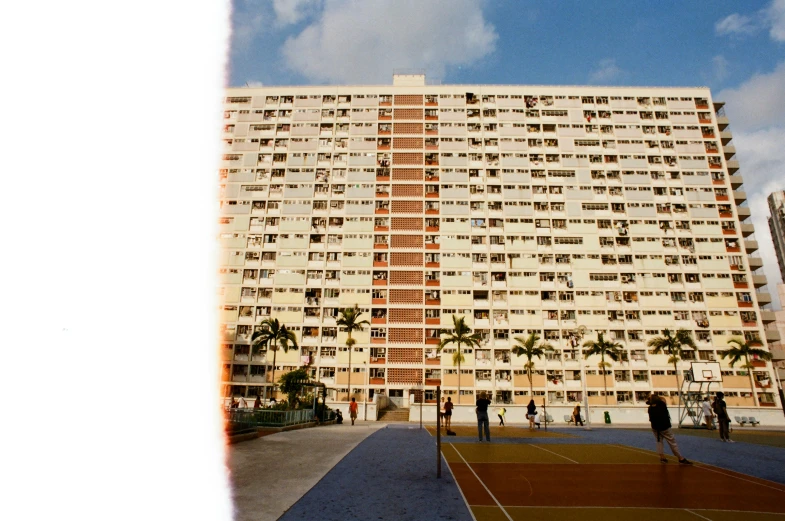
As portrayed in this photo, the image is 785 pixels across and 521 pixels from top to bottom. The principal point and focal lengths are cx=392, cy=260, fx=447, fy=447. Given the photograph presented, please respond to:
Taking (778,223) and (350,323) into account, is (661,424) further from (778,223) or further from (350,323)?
(778,223)

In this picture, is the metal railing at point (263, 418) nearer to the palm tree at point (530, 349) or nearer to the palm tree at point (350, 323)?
the palm tree at point (350, 323)

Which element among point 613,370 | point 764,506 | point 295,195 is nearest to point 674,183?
point 613,370

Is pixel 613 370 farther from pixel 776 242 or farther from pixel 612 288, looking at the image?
pixel 776 242

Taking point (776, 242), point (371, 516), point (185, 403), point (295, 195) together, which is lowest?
point (371, 516)

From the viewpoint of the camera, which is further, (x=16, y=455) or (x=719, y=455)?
(x=719, y=455)

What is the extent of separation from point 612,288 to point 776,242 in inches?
4305

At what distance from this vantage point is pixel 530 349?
191ft

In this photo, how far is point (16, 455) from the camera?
4.10 meters

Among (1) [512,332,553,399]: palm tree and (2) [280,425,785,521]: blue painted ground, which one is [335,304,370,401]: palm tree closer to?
(1) [512,332,553,399]: palm tree

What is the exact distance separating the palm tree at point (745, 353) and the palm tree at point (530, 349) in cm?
2343

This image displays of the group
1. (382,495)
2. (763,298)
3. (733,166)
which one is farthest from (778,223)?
(382,495)

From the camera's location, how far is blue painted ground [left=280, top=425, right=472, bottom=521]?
6635mm

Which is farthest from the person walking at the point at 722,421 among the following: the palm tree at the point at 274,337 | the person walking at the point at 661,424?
the palm tree at the point at 274,337

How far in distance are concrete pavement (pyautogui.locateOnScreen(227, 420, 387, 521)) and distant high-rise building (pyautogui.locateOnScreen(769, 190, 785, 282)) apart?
16401 cm
